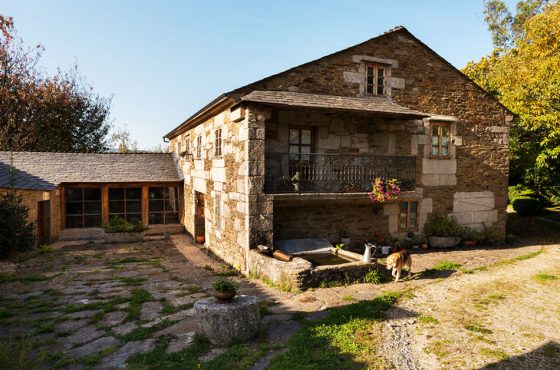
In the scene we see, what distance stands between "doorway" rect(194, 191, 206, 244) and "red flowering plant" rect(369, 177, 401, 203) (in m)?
7.39

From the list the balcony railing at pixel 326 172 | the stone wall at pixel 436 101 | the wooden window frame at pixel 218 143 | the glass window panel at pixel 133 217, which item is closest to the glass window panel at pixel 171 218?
the glass window panel at pixel 133 217

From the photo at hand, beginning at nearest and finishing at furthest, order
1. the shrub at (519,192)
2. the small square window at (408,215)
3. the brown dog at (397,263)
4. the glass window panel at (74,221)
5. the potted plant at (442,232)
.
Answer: the brown dog at (397,263), the small square window at (408,215), the potted plant at (442,232), the glass window panel at (74,221), the shrub at (519,192)

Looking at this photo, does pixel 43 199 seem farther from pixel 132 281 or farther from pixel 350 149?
pixel 350 149

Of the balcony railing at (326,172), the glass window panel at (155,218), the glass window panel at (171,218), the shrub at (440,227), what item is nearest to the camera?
the balcony railing at (326,172)

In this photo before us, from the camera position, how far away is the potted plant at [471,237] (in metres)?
12.7

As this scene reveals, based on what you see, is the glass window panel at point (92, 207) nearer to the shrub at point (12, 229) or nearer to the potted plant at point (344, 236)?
the shrub at point (12, 229)

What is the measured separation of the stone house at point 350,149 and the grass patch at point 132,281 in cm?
262

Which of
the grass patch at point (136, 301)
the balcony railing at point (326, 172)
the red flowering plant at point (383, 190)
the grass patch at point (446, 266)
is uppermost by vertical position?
the balcony railing at point (326, 172)

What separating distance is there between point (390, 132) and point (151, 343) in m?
9.47

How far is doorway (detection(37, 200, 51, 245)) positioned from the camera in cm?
1332

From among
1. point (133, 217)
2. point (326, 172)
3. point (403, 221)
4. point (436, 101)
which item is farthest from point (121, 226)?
point (436, 101)

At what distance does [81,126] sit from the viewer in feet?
90.9

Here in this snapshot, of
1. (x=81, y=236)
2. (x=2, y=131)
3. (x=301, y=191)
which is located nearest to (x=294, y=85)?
(x=301, y=191)

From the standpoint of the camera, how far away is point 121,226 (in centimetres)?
1490
